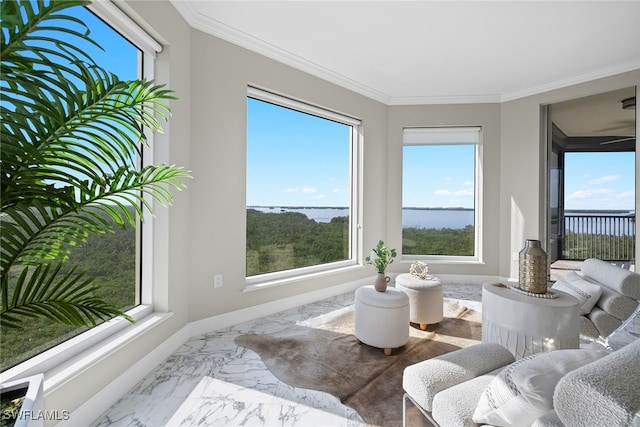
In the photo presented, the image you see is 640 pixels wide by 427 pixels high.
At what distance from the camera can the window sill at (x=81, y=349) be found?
1394 millimetres

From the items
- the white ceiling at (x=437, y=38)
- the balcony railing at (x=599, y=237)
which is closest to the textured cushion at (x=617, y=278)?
the balcony railing at (x=599, y=237)

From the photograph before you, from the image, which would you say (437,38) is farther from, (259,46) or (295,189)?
(295,189)

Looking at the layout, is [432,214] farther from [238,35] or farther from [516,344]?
[238,35]

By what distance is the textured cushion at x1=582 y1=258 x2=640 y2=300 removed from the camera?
2.29 m

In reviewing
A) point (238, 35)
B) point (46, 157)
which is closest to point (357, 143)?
point (238, 35)

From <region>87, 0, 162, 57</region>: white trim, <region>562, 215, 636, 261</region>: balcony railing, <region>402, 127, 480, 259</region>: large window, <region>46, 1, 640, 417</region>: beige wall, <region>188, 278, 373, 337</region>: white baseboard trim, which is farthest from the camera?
<region>402, 127, 480, 259</region>: large window

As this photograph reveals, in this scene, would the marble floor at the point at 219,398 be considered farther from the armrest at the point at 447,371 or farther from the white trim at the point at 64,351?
the armrest at the point at 447,371

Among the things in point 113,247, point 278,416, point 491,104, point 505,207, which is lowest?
point 278,416

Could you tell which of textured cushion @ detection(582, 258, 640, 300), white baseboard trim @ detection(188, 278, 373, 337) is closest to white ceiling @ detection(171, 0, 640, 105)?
textured cushion @ detection(582, 258, 640, 300)

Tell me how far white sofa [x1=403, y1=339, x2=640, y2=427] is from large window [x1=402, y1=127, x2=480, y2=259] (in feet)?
10.8

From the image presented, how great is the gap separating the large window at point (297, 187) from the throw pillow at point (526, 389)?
2575 mm

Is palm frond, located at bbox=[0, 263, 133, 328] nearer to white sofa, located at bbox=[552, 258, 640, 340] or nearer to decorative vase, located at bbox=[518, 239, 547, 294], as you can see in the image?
decorative vase, located at bbox=[518, 239, 547, 294]

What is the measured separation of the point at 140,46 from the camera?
211cm

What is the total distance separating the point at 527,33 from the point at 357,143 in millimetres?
2167
